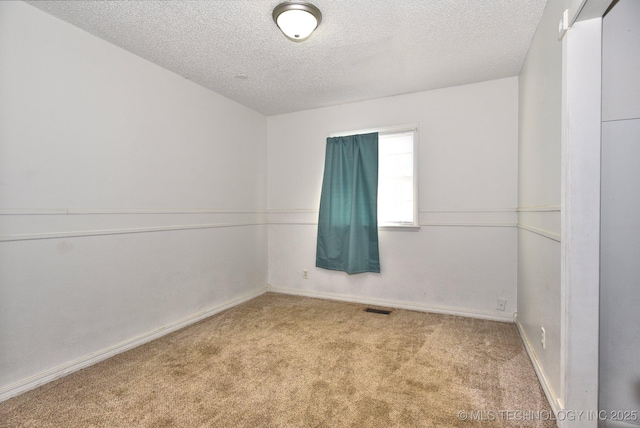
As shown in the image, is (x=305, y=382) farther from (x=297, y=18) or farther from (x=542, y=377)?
(x=297, y=18)

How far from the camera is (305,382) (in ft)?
6.30

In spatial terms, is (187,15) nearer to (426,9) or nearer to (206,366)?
(426,9)

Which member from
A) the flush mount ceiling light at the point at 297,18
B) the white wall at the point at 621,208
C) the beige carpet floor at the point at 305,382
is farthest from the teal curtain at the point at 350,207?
the white wall at the point at 621,208

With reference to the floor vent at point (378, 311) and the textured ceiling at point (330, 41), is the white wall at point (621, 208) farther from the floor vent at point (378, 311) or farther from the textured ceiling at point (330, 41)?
the floor vent at point (378, 311)

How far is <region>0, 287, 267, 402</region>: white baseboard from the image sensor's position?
1816mm

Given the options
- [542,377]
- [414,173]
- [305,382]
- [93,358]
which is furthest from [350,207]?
[93,358]

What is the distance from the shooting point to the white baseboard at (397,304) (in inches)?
117

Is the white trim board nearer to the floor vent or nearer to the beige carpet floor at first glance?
the beige carpet floor

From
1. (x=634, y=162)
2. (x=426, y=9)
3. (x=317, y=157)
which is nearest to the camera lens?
(x=634, y=162)

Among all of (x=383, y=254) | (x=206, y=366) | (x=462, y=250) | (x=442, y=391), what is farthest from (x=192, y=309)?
(x=462, y=250)

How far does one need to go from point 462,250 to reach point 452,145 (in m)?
1.09

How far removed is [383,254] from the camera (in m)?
3.44

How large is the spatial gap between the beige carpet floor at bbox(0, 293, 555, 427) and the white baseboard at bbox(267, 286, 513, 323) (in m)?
0.18

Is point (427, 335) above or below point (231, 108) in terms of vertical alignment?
below
